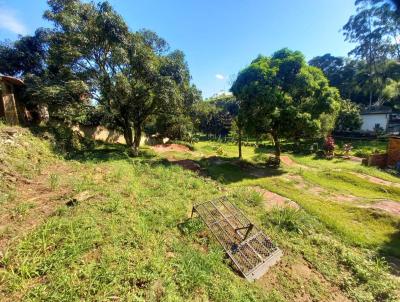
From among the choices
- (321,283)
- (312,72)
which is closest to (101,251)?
(321,283)

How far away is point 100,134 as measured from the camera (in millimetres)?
20078

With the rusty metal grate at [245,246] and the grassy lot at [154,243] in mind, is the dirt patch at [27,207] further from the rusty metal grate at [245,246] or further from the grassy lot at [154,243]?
the rusty metal grate at [245,246]

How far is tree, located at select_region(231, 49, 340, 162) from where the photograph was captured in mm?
12586

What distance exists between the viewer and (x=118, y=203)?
18.2ft

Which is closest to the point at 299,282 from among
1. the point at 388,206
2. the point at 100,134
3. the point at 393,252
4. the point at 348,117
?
the point at 393,252

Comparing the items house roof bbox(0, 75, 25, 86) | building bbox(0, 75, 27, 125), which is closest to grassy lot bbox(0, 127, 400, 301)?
building bbox(0, 75, 27, 125)

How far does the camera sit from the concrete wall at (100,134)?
17.9 m

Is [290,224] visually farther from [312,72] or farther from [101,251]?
[312,72]

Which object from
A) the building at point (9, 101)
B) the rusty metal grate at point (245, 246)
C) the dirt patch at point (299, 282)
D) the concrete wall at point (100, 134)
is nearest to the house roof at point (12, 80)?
the building at point (9, 101)

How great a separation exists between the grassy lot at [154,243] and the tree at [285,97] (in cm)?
538

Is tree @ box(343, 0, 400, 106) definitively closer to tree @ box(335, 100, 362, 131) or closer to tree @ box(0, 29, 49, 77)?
tree @ box(335, 100, 362, 131)

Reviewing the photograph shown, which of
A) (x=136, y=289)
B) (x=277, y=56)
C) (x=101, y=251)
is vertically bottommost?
(x=136, y=289)

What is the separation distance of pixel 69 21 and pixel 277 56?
12.4 m

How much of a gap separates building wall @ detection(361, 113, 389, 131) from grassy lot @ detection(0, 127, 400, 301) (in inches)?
1125
